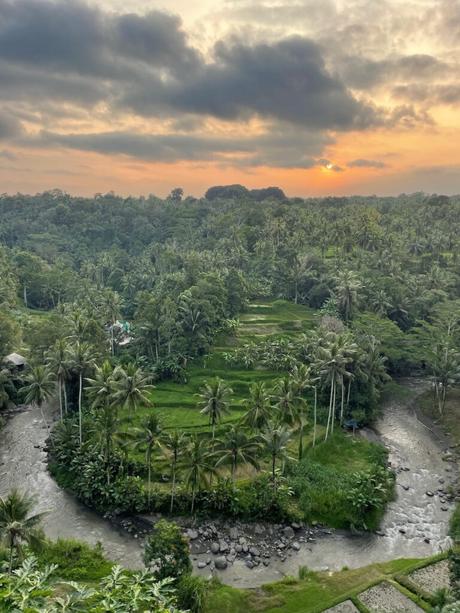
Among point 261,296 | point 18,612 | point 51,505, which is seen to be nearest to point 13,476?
point 51,505

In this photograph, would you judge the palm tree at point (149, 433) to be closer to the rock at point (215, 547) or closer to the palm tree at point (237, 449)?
the palm tree at point (237, 449)

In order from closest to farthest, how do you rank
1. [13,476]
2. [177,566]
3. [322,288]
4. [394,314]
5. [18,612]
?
[18,612] < [177,566] < [13,476] < [394,314] < [322,288]

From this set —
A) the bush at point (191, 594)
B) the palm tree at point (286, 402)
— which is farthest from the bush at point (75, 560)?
the palm tree at point (286, 402)

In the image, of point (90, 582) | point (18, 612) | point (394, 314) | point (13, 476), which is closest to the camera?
point (18, 612)

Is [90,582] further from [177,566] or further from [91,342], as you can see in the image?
[91,342]

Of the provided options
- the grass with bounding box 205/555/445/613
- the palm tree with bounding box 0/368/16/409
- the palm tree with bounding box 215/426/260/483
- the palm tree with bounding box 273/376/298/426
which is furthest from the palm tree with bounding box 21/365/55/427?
the grass with bounding box 205/555/445/613

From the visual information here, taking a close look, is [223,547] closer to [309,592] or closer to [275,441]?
[309,592]
